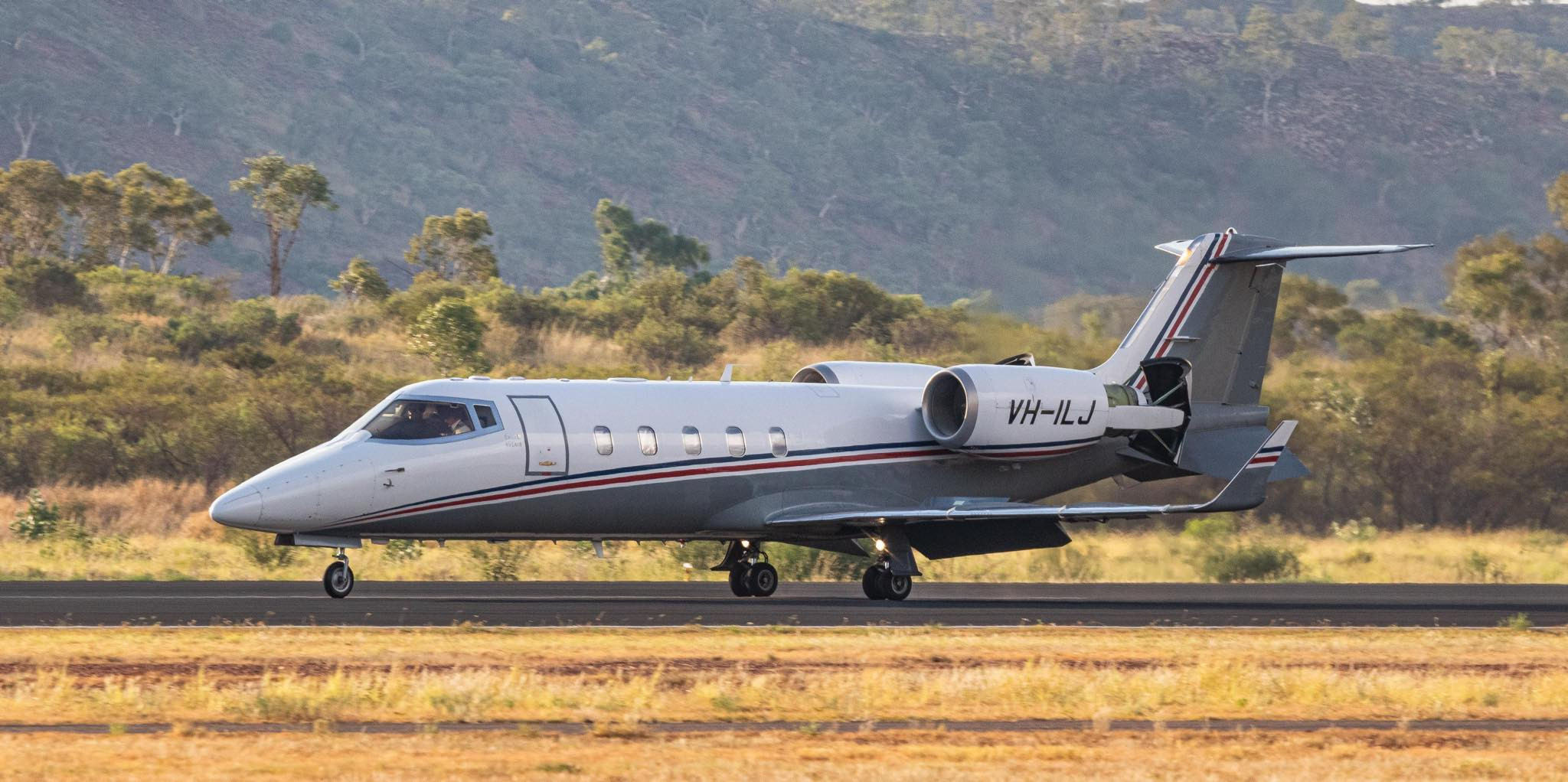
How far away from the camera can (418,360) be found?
180 feet

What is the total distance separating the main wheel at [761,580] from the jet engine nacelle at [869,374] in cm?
346

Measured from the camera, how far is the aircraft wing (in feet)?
83.0

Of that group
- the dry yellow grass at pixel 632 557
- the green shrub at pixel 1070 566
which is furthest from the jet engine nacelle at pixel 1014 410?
the green shrub at pixel 1070 566

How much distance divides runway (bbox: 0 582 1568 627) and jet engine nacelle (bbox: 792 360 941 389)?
3082mm

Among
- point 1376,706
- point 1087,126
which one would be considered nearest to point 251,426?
point 1376,706

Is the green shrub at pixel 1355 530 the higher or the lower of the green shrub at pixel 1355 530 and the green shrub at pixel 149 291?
the lower

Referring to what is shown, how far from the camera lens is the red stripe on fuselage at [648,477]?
Result: 2373 cm

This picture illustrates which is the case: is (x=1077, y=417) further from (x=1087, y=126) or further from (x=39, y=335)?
(x=1087, y=126)

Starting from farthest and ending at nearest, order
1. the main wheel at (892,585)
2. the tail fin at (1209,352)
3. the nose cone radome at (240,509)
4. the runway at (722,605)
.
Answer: the tail fin at (1209,352) < the main wheel at (892,585) < the nose cone radome at (240,509) < the runway at (722,605)

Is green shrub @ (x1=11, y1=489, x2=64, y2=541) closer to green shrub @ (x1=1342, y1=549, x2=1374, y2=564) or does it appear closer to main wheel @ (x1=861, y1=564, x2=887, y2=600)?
main wheel @ (x1=861, y1=564, x2=887, y2=600)

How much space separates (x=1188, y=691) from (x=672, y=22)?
619 feet

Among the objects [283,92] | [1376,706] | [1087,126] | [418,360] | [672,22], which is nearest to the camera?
[1376,706]

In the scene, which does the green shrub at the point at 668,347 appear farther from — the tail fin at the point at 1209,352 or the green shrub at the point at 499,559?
the tail fin at the point at 1209,352

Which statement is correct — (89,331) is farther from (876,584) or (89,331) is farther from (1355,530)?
(876,584)
